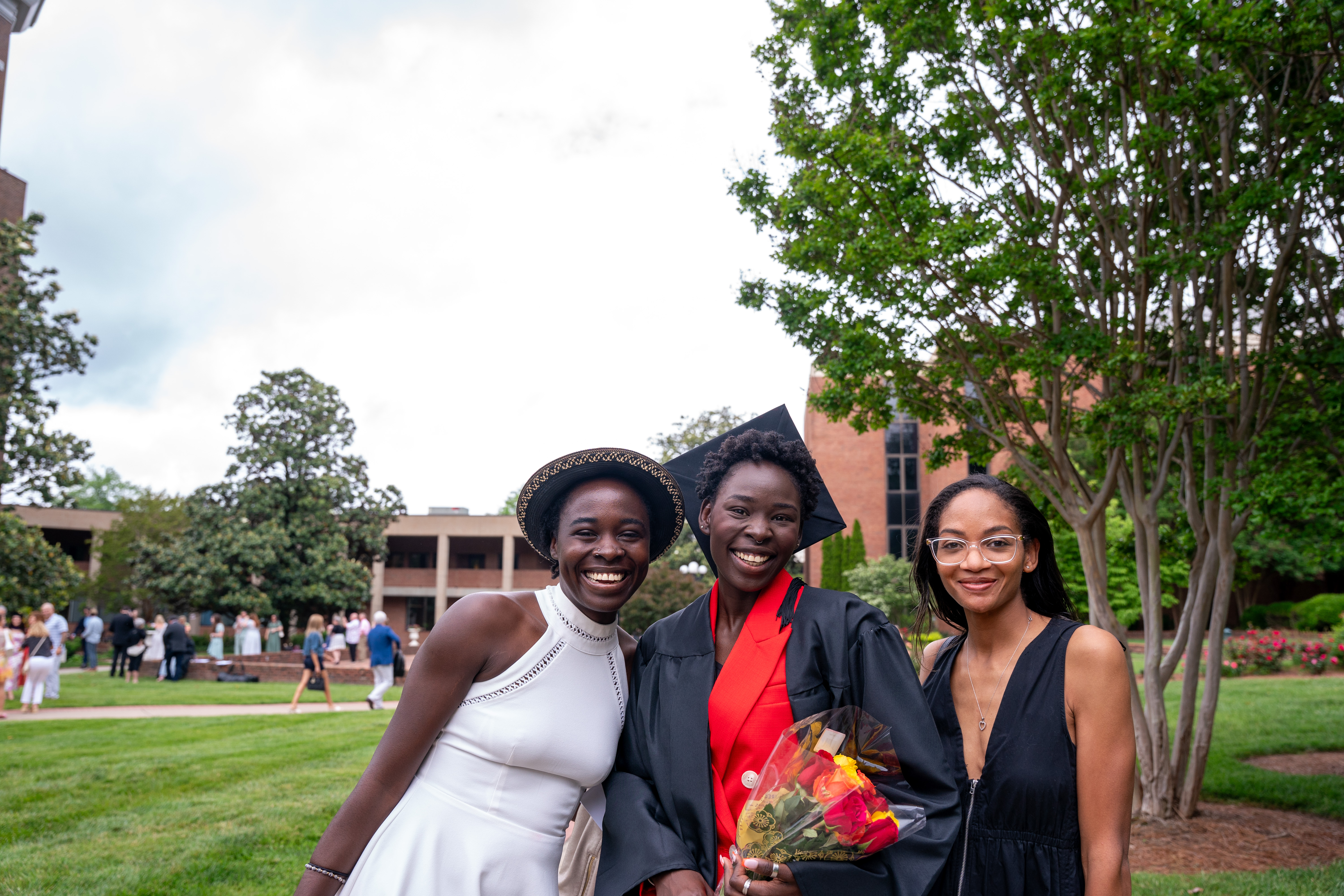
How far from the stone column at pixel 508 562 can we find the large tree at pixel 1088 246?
33.2 meters

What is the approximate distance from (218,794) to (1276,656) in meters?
20.3

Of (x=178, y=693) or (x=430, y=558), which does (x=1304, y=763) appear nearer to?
(x=178, y=693)

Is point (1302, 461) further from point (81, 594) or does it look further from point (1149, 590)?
point (81, 594)

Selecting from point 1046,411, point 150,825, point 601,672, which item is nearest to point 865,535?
point 1046,411

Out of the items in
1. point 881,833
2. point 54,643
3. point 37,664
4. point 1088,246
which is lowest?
point 37,664

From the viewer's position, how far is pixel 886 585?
97.8 feet

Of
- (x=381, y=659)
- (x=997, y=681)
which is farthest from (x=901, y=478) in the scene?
(x=997, y=681)

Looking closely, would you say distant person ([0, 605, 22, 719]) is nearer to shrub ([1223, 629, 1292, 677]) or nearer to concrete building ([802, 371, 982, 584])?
shrub ([1223, 629, 1292, 677])

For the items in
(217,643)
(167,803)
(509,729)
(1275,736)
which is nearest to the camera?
(509,729)

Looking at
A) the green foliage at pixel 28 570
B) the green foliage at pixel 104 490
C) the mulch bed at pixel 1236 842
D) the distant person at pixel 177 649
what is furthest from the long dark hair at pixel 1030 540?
the green foliage at pixel 104 490

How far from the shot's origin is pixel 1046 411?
806 centimetres

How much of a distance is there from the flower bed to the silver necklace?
19.7 m

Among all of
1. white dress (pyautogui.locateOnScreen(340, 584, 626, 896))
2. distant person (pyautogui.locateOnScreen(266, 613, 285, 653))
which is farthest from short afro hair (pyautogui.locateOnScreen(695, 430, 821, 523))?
distant person (pyautogui.locateOnScreen(266, 613, 285, 653))

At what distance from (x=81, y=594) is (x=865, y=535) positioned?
30.9 meters
